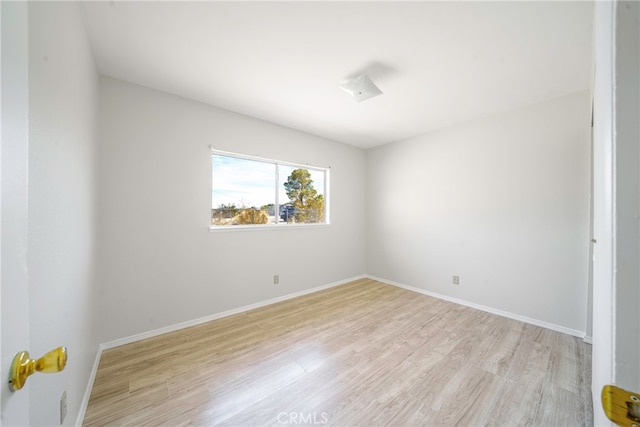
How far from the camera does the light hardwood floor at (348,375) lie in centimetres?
148

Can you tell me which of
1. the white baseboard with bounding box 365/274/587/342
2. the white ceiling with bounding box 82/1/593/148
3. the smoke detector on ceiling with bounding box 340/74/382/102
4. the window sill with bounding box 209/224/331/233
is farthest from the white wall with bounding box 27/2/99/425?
the white baseboard with bounding box 365/274/587/342

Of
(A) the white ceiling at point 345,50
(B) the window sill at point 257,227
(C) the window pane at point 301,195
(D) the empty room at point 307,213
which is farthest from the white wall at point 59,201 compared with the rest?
(C) the window pane at point 301,195

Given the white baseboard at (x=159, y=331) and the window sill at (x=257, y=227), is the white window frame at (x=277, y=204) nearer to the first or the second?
the window sill at (x=257, y=227)

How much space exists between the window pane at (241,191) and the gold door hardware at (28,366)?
2.53 m

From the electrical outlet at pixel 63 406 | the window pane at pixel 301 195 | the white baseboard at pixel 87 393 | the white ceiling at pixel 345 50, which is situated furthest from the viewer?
the window pane at pixel 301 195

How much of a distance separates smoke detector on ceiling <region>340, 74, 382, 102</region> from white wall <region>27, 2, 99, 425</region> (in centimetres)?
189

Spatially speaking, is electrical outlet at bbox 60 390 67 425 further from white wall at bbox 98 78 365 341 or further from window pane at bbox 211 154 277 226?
window pane at bbox 211 154 277 226

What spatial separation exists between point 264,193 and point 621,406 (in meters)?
3.28

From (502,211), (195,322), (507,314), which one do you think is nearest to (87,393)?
(195,322)

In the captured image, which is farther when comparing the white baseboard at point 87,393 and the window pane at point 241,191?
the window pane at point 241,191

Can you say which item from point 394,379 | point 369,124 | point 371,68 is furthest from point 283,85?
point 394,379

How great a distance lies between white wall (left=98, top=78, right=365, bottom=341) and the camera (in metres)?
2.20

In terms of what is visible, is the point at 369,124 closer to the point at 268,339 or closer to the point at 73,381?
the point at 268,339

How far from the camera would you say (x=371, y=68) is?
2076 mm
